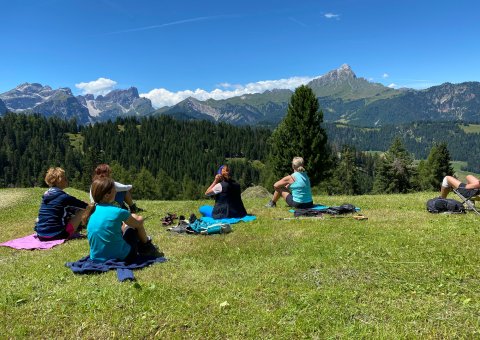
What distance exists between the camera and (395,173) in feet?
263

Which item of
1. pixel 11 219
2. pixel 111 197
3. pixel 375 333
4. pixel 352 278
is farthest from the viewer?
pixel 11 219

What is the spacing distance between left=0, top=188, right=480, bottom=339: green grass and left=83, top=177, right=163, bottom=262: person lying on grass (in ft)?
2.87

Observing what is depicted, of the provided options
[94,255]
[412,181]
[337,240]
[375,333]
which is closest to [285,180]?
[337,240]

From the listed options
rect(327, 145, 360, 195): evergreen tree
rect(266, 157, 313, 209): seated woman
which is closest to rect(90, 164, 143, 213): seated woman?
rect(266, 157, 313, 209): seated woman

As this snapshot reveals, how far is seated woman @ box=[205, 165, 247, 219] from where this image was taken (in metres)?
16.6

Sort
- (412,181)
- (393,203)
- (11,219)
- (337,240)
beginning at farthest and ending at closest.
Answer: (412,181), (11,219), (393,203), (337,240)

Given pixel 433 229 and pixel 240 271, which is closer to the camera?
pixel 240 271

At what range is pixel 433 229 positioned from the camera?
12414 mm

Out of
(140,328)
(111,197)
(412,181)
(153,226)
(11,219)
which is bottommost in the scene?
(412,181)

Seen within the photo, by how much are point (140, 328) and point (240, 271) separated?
3.55m

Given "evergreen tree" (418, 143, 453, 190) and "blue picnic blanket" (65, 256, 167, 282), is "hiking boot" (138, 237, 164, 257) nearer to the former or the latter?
"blue picnic blanket" (65, 256, 167, 282)

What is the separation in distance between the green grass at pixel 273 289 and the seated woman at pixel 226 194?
3938mm

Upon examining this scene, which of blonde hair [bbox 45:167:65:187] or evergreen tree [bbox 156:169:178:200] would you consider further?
evergreen tree [bbox 156:169:178:200]

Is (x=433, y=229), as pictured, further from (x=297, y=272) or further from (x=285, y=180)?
(x=285, y=180)
